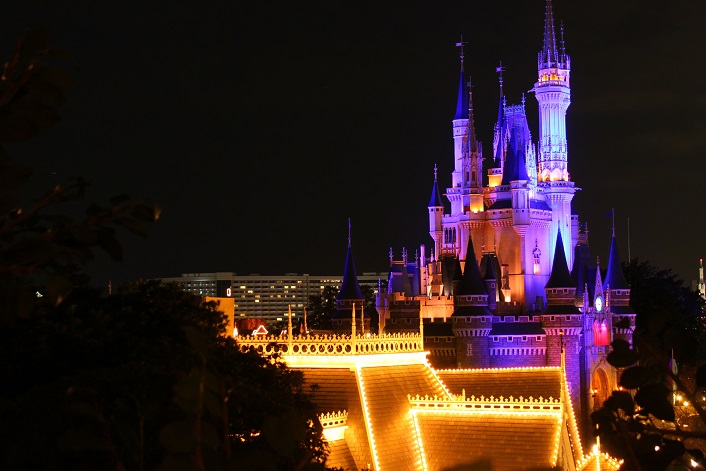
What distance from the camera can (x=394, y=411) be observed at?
24438mm

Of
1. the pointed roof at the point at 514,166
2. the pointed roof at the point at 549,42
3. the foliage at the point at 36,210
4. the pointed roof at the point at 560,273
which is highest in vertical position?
the pointed roof at the point at 549,42

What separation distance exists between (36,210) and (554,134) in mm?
75363

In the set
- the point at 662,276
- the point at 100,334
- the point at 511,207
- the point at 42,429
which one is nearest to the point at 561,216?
the point at 511,207

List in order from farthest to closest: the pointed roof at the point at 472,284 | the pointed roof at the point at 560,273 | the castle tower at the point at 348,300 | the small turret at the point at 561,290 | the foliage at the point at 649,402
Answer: the castle tower at the point at 348,300, the pointed roof at the point at 472,284, the pointed roof at the point at 560,273, the small turret at the point at 561,290, the foliage at the point at 649,402

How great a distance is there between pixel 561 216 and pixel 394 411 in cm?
5550

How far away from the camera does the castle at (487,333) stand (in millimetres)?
23625

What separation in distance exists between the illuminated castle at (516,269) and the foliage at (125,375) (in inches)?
1704

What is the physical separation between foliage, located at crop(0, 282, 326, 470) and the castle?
311cm

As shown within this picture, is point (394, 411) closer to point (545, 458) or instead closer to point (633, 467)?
point (545, 458)

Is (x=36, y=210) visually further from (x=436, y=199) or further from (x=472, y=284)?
(x=436, y=199)

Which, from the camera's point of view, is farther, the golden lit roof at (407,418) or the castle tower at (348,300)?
the castle tower at (348,300)

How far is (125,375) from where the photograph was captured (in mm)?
12969

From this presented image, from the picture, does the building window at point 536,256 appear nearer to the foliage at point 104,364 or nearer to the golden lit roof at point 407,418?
the golden lit roof at point 407,418

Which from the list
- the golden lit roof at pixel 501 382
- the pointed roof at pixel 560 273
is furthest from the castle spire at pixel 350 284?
the golden lit roof at pixel 501 382
